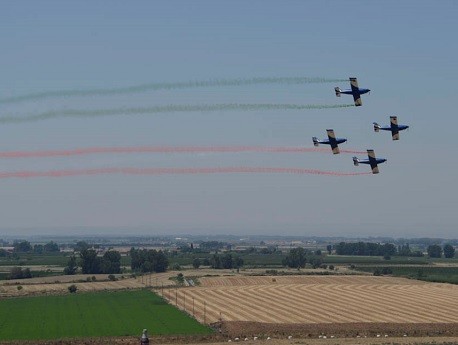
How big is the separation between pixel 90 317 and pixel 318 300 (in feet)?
142

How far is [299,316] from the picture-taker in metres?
119

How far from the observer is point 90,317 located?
123375 mm

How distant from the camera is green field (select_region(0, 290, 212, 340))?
351 feet

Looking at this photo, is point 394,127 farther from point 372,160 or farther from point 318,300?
point 318,300

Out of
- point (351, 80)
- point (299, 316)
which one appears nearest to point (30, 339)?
point (299, 316)

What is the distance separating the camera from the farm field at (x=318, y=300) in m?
119

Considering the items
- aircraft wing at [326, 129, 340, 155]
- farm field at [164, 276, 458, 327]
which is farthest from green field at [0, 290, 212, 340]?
aircraft wing at [326, 129, 340, 155]

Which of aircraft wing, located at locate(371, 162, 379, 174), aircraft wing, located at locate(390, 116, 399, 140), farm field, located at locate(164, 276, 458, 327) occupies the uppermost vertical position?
aircraft wing, located at locate(390, 116, 399, 140)

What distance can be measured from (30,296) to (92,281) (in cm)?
3795

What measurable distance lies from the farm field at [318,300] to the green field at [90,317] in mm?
5045

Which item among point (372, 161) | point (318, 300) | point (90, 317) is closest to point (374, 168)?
point (372, 161)

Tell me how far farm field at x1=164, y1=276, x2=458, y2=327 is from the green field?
16.6 feet

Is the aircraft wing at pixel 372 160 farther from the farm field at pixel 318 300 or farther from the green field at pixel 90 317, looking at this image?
the green field at pixel 90 317

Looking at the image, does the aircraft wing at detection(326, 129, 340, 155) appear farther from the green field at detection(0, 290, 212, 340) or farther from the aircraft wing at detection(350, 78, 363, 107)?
the green field at detection(0, 290, 212, 340)
